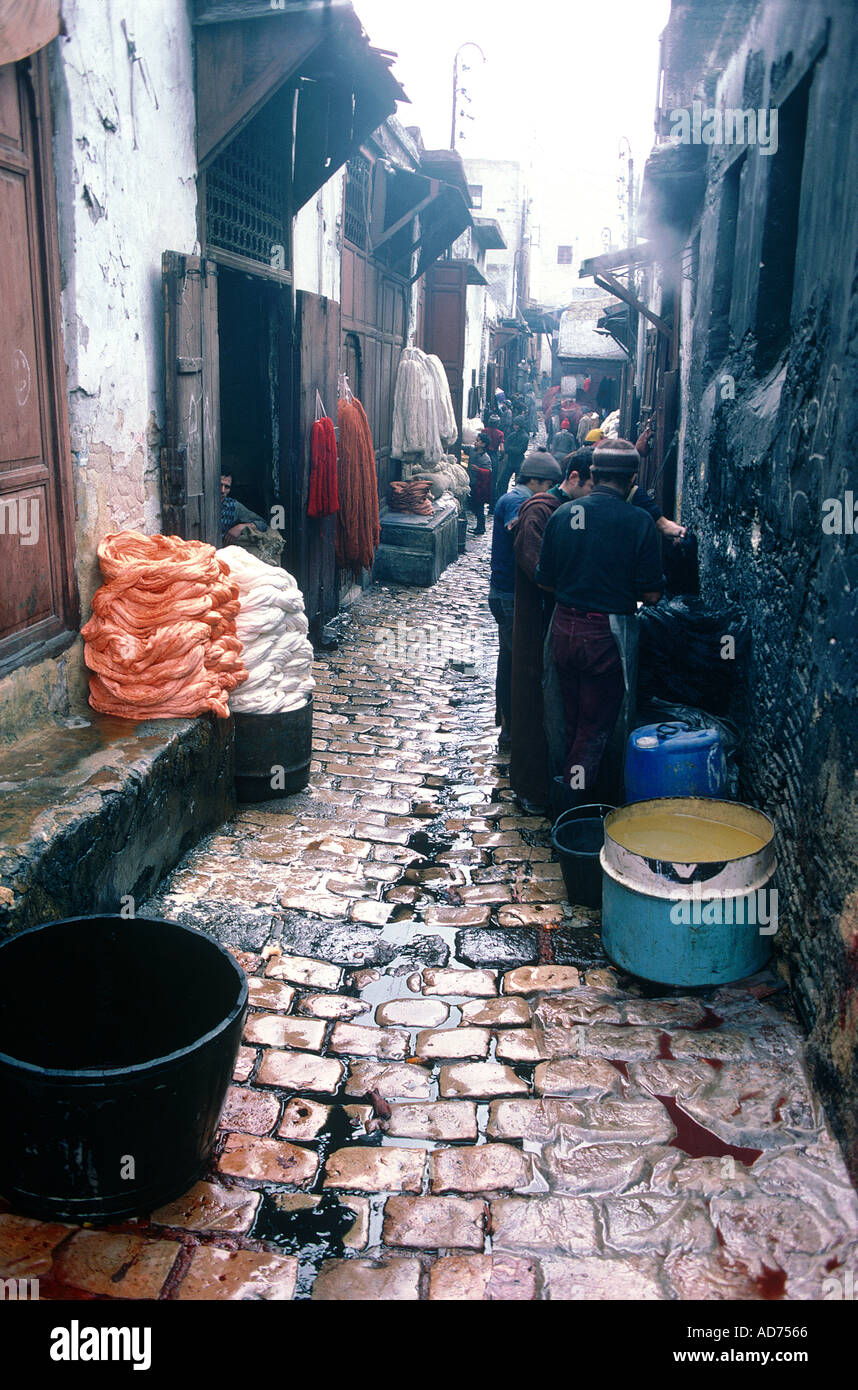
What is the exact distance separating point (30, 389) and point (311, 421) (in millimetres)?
4699

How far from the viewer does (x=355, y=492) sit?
10148mm

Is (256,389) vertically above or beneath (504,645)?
above

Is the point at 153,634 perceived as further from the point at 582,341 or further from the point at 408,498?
Answer: the point at 582,341

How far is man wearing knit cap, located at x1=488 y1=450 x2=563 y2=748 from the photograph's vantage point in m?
6.73

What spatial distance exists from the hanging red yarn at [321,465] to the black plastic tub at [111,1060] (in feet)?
20.8

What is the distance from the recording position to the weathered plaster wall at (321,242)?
8.86 metres

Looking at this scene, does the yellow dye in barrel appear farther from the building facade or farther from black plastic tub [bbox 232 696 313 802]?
black plastic tub [bbox 232 696 313 802]

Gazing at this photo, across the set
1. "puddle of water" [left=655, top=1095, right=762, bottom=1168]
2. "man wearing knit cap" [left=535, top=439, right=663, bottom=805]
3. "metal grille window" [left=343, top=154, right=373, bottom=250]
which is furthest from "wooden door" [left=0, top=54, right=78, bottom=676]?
"metal grille window" [left=343, top=154, right=373, bottom=250]

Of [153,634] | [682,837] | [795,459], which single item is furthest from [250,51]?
[682,837]

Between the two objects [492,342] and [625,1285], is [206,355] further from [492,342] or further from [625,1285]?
[492,342]

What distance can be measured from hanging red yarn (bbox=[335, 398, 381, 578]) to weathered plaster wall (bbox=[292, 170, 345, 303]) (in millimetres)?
1166

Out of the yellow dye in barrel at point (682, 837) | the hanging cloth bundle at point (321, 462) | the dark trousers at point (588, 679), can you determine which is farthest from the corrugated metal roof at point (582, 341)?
the yellow dye in barrel at point (682, 837)

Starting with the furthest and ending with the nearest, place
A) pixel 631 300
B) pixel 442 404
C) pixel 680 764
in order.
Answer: pixel 442 404 < pixel 631 300 < pixel 680 764

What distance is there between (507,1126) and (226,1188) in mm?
943
